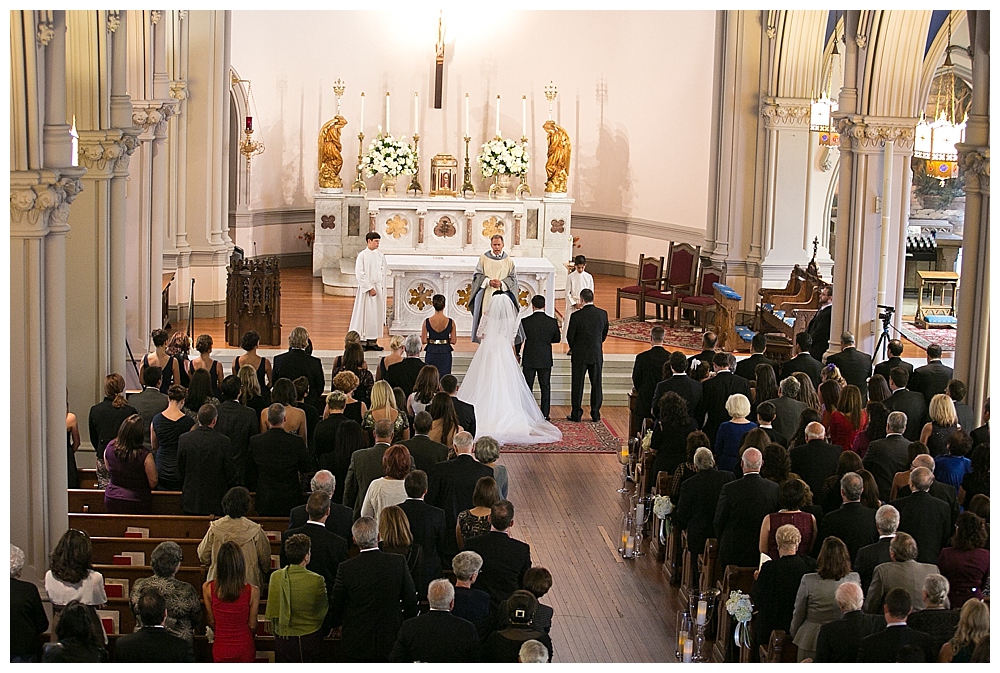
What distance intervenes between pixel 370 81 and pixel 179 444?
14471mm

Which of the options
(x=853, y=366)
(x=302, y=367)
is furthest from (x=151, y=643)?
(x=853, y=366)

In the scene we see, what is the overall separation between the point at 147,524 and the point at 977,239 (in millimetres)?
6549

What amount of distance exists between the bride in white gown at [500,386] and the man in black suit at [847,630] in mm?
6991

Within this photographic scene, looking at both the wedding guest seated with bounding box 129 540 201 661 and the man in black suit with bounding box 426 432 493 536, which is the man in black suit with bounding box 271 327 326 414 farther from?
the wedding guest seated with bounding box 129 540 201 661

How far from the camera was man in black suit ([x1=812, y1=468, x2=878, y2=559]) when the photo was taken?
7273 millimetres

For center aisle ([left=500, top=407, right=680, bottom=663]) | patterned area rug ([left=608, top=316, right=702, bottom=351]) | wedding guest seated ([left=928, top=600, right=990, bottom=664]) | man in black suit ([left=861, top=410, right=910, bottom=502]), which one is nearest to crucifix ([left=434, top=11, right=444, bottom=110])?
patterned area rug ([left=608, top=316, right=702, bottom=351])

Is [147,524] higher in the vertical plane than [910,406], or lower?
lower

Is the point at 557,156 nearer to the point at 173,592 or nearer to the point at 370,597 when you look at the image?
the point at 370,597

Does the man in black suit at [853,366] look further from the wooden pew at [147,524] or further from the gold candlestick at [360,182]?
the gold candlestick at [360,182]

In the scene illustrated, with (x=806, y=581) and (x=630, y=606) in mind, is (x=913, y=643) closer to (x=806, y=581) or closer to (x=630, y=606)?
(x=806, y=581)

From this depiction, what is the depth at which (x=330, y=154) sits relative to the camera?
20.6m

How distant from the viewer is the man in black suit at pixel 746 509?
7.81 metres

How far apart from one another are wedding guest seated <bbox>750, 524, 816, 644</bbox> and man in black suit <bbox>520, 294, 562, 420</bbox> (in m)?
6.15

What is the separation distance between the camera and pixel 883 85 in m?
13.7
